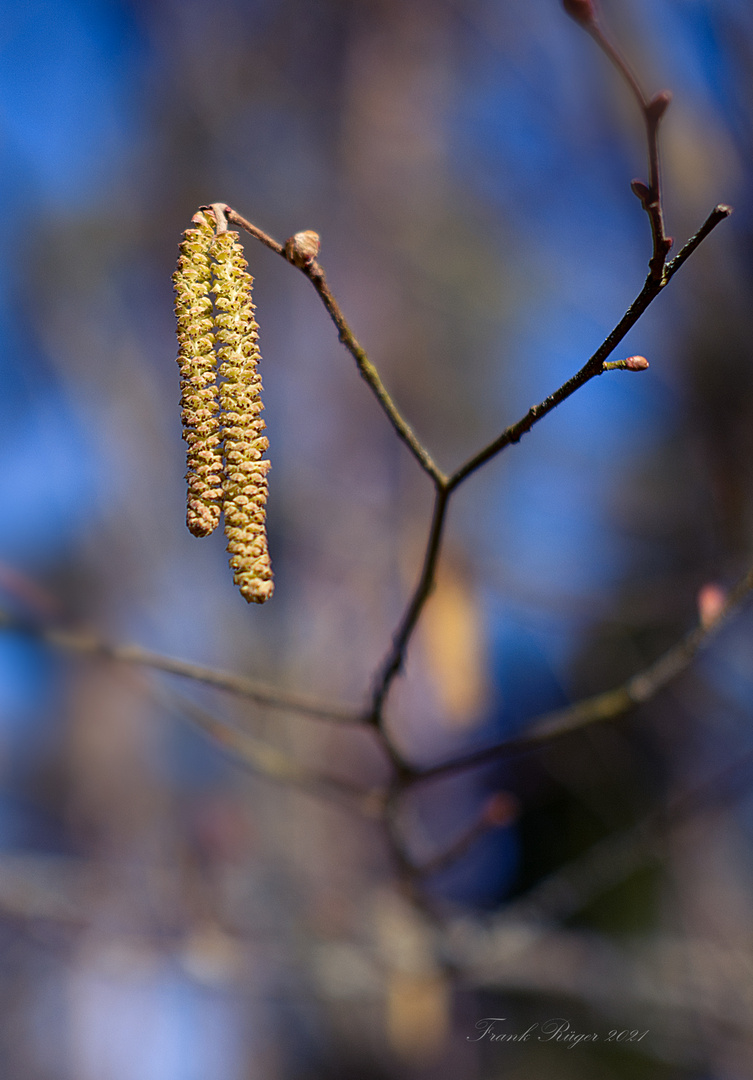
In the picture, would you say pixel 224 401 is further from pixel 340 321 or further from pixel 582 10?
pixel 582 10

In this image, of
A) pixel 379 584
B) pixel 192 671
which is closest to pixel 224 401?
pixel 192 671

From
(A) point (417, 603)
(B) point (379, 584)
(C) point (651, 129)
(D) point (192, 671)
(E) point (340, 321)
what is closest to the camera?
(C) point (651, 129)

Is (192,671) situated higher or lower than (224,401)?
lower

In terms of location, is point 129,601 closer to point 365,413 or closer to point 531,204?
point 365,413

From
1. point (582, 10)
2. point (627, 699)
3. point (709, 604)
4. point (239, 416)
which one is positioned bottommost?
point (627, 699)

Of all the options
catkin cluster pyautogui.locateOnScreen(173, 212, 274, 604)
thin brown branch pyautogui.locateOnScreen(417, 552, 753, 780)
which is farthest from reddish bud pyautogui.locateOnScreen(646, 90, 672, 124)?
thin brown branch pyautogui.locateOnScreen(417, 552, 753, 780)

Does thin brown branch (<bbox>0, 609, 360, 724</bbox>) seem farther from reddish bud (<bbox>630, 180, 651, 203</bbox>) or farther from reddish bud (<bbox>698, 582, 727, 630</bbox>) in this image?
reddish bud (<bbox>630, 180, 651, 203</bbox>)
